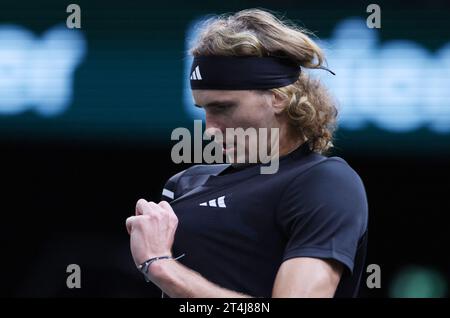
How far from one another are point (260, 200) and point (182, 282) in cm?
38

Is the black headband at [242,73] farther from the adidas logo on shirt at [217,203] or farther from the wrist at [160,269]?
the wrist at [160,269]

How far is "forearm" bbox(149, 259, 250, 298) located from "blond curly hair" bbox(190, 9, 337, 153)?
0.69 meters

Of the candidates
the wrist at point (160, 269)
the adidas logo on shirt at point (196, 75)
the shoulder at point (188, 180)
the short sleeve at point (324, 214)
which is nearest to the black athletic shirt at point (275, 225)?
the short sleeve at point (324, 214)

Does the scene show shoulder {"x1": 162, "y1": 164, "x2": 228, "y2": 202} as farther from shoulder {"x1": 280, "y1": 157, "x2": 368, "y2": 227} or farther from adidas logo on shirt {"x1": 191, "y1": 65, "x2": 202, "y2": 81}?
shoulder {"x1": 280, "y1": 157, "x2": 368, "y2": 227}

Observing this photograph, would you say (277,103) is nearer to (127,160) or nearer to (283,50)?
(283,50)

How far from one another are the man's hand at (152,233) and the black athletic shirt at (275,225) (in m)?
0.06

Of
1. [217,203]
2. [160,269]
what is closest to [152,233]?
[160,269]

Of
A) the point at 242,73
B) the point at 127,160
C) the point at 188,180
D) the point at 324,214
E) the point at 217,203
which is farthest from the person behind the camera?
the point at 127,160

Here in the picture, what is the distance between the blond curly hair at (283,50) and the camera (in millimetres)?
3131

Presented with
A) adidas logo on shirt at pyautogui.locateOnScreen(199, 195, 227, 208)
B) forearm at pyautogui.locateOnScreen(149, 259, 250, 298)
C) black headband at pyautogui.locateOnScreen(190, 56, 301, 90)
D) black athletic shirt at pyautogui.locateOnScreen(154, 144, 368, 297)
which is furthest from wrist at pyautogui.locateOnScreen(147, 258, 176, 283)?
black headband at pyautogui.locateOnScreen(190, 56, 301, 90)

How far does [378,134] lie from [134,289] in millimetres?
2477

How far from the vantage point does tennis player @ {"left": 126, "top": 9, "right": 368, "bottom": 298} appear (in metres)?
2.76

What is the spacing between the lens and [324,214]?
2.76m
